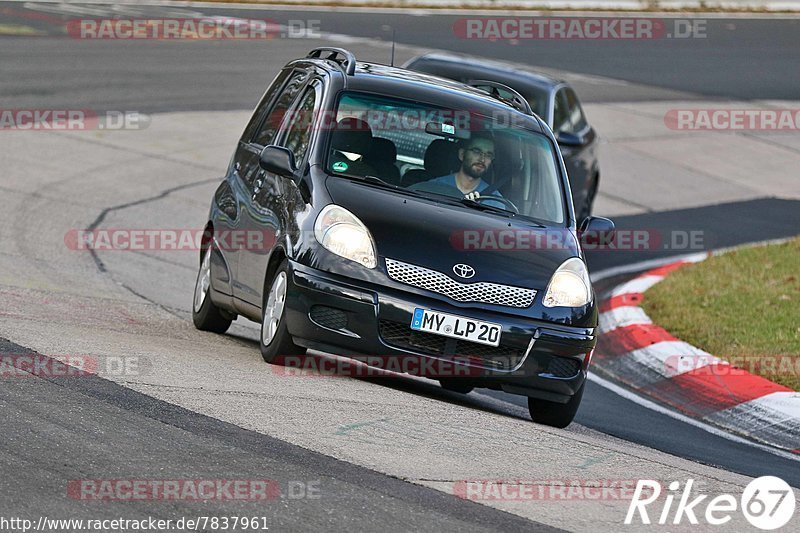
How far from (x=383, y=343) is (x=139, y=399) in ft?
4.82

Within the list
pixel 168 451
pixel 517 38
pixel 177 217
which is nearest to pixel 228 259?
pixel 168 451

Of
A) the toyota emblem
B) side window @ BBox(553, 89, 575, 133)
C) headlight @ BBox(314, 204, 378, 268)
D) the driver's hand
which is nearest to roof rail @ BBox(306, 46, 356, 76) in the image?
the driver's hand

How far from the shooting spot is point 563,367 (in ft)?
25.8

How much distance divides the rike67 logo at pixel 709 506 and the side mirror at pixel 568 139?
804 centimetres

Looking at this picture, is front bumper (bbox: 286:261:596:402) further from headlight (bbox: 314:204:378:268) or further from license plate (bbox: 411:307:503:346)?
headlight (bbox: 314:204:378:268)

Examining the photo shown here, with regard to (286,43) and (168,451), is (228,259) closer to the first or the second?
(168,451)

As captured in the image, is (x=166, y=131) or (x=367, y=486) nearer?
(x=367, y=486)

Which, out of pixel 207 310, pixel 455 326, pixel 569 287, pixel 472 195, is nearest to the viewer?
pixel 455 326

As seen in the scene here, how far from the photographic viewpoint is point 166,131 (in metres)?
18.9

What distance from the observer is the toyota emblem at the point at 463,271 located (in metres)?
7.68

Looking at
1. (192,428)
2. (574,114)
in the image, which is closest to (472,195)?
(192,428)

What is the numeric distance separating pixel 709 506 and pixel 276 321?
9.30 feet

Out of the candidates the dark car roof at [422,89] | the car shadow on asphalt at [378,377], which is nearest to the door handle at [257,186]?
the dark car roof at [422,89]

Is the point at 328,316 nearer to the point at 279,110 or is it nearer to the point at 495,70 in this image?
the point at 279,110
